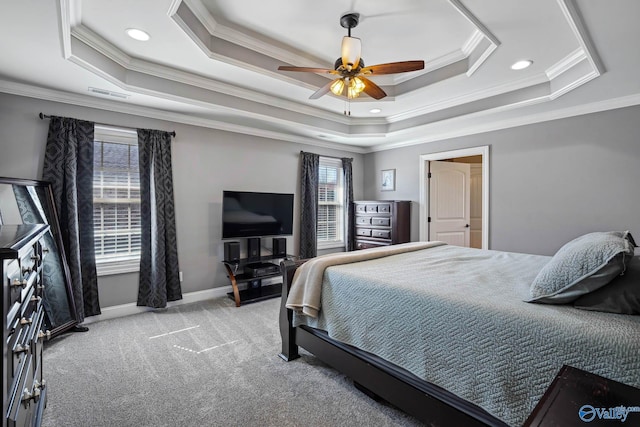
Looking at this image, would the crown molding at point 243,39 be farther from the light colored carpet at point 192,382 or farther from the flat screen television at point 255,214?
the light colored carpet at point 192,382

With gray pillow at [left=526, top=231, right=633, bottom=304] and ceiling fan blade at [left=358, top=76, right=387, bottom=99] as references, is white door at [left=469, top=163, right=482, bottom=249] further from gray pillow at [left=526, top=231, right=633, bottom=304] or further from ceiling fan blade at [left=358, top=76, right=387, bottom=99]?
gray pillow at [left=526, top=231, right=633, bottom=304]

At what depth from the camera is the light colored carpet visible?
187 centimetres

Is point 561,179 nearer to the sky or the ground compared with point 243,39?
nearer to the ground

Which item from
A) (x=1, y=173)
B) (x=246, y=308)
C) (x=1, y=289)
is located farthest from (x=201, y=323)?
(x=1, y=289)

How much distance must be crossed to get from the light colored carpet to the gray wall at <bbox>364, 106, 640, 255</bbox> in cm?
319

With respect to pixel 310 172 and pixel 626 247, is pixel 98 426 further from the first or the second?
pixel 310 172

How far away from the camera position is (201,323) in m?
3.34

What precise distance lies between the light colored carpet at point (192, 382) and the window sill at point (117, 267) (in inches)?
21.9

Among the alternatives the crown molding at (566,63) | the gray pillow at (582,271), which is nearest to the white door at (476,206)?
the crown molding at (566,63)

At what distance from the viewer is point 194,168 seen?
159 inches

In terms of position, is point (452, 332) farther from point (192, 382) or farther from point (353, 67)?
point (353, 67)

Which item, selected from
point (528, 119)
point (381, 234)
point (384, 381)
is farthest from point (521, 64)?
point (384, 381)

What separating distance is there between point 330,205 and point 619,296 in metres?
4.57

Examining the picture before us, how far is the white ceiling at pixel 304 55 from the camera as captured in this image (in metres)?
2.21
